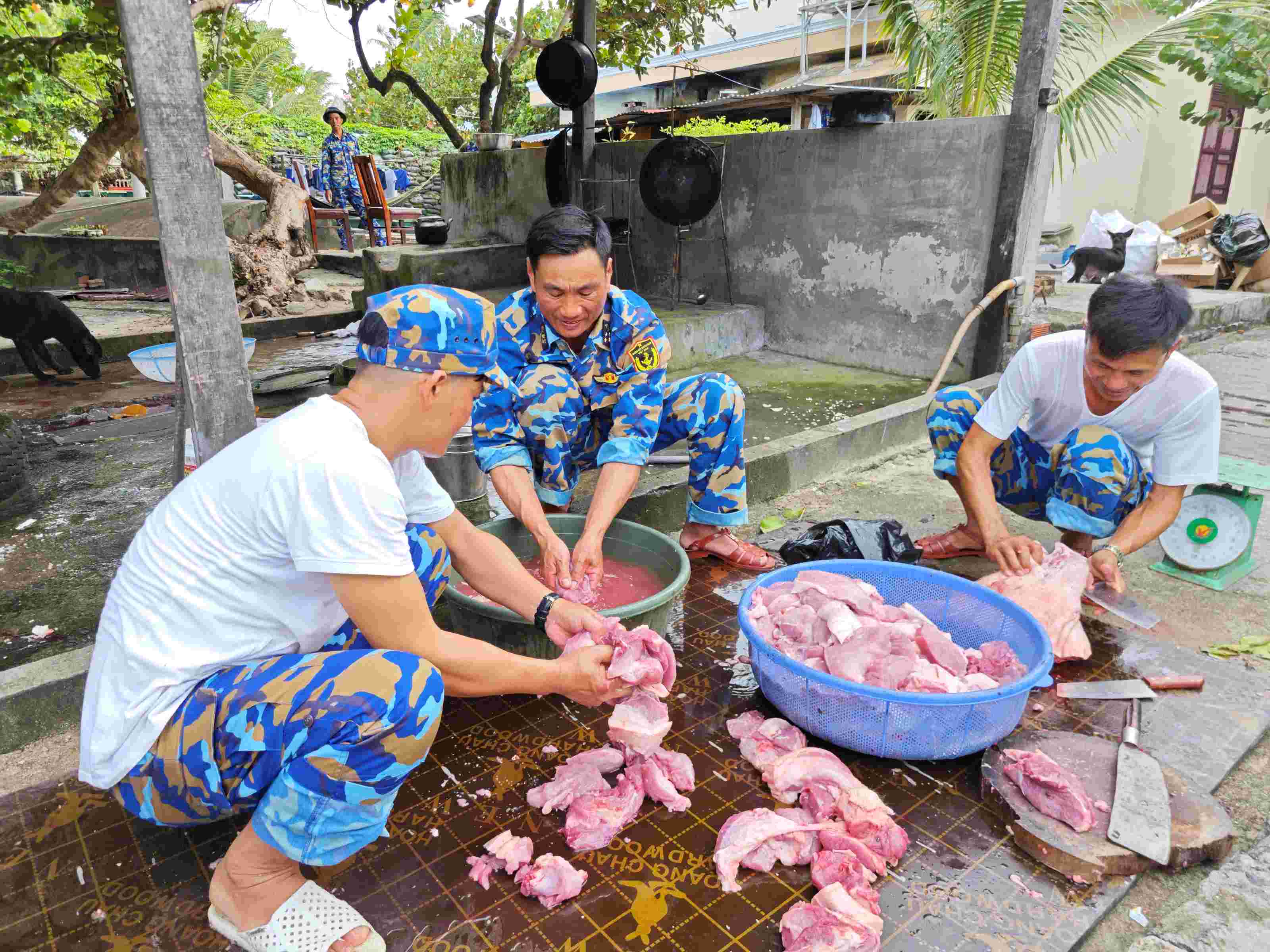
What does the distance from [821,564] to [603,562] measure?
0.84m

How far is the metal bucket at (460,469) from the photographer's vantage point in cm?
379

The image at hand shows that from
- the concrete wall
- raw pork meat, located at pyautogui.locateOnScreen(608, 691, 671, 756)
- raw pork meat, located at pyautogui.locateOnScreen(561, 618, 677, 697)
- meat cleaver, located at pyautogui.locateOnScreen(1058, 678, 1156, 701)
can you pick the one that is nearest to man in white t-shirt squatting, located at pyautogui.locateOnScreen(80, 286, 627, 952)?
raw pork meat, located at pyautogui.locateOnScreen(561, 618, 677, 697)

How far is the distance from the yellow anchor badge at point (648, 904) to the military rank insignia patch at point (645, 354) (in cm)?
192

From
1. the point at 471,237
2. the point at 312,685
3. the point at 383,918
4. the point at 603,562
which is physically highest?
the point at 471,237

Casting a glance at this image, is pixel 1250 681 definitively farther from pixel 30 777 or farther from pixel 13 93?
pixel 13 93

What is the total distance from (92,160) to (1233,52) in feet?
43.1

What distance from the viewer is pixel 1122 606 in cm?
310

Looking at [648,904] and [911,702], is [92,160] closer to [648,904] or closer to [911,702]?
[648,904]

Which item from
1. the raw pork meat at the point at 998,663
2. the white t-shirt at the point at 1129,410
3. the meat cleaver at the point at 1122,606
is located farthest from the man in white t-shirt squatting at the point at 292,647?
the meat cleaver at the point at 1122,606

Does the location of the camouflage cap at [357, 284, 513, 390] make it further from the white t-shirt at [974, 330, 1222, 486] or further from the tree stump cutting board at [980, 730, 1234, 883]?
the white t-shirt at [974, 330, 1222, 486]

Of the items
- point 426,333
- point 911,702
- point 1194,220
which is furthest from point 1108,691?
point 1194,220

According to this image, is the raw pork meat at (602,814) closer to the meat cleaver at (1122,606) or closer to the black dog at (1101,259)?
the meat cleaver at (1122,606)

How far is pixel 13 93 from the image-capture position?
6086mm

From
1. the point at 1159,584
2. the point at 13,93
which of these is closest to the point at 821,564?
the point at 1159,584
